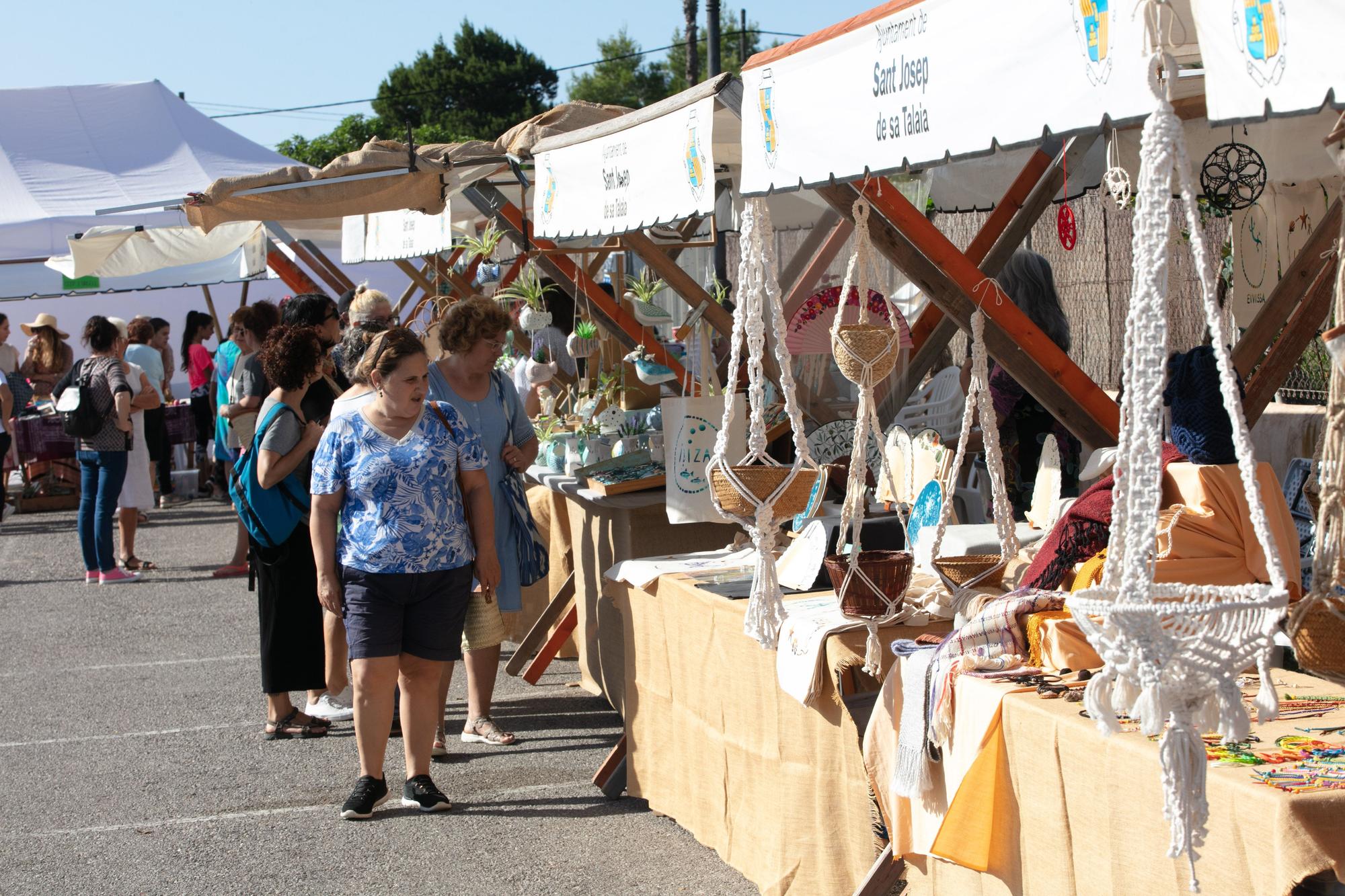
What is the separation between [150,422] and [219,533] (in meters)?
1.47

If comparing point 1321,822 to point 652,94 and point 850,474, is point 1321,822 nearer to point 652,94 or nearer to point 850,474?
point 850,474

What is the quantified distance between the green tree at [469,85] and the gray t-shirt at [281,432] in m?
56.5

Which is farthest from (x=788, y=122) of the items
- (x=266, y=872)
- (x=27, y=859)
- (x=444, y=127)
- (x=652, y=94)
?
(x=652, y=94)

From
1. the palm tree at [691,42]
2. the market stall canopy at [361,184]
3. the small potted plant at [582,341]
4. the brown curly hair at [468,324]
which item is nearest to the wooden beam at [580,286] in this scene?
the small potted plant at [582,341]

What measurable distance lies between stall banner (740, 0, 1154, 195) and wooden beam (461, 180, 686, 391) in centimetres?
340

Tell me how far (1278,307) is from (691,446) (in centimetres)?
190

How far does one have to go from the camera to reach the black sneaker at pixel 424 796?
452cm

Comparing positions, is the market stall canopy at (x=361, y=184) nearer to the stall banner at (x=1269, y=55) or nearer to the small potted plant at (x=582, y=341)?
the small potted plant at (x=582, y=341)

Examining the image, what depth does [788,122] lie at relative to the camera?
3326mm

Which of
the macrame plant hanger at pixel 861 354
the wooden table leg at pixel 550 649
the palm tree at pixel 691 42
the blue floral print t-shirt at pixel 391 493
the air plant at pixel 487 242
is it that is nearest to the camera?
the macrame plant hanger at pixel 861 354

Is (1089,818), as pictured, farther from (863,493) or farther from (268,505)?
(268,505)

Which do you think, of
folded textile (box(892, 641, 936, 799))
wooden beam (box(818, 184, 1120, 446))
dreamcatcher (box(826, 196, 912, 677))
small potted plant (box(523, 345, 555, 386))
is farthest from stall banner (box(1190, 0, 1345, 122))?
small potted plant (box(523, 345, 555, 386))

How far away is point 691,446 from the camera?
15.1 ft

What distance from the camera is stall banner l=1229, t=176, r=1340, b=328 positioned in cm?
533
